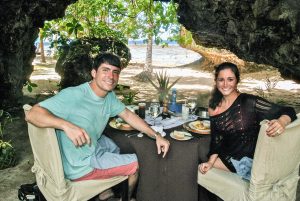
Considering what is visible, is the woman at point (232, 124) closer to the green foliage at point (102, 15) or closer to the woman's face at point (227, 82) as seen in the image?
the woman's face at point (227, 82)

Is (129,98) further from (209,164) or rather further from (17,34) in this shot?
(209,164)

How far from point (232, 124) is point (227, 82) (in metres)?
0.47

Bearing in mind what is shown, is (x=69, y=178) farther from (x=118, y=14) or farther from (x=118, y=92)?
(x=118, y=14)

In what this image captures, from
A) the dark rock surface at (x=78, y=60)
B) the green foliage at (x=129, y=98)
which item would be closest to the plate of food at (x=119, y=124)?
the green foliage at (x=129, y=98)

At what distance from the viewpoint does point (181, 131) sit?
3.58 metres

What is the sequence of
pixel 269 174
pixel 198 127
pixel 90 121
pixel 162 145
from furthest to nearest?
pixel 198 127 < pixel 162 145 < pixel 90 121 < pixel 269 174

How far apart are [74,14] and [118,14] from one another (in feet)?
5.34

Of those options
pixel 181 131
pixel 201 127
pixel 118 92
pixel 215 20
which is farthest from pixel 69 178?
pixel 118 92

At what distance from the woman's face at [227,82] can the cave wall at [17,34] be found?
17.3ft

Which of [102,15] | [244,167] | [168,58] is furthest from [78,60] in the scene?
[168,58]

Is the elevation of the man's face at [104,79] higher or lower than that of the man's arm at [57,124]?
higher

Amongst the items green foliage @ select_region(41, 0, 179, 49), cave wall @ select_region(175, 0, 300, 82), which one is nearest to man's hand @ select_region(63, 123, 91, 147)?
cave wall @ select_region(175, 0, 300, 82)

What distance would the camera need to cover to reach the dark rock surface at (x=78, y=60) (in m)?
10.8

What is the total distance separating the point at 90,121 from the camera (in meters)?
3.13
